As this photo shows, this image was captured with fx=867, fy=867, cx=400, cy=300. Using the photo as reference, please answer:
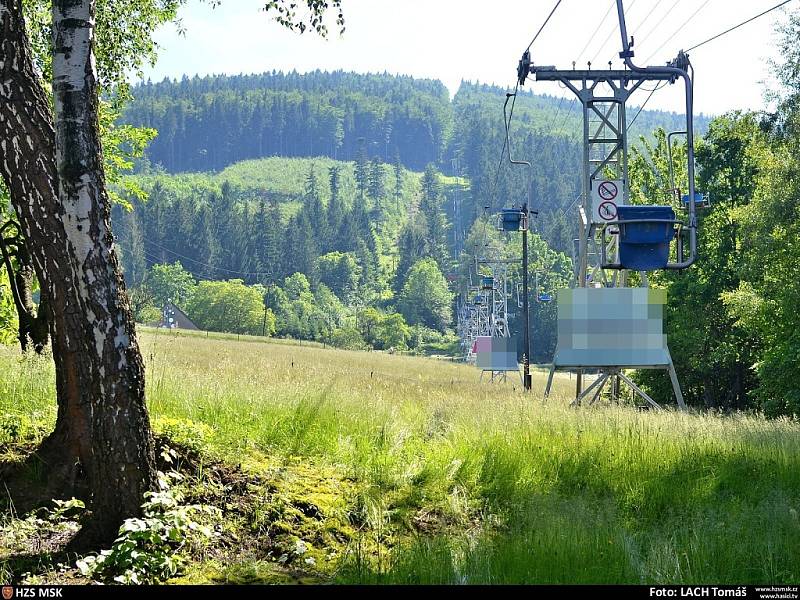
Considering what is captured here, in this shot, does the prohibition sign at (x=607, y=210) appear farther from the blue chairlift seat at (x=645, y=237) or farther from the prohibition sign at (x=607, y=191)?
the blue chairlift seat at (x=645, y=237)

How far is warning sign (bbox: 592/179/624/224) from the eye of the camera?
715 inches

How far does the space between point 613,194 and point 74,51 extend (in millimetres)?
14185

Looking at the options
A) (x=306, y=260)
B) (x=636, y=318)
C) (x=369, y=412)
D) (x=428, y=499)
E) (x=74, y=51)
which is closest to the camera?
(x=74, y=51)

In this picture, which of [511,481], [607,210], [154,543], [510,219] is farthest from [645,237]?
[510,219]

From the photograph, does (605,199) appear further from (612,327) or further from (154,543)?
(154,543)

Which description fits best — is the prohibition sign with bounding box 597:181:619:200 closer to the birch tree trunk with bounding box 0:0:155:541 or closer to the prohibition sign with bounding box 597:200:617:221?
the prohibition sign with bounding box 597:200:617:221

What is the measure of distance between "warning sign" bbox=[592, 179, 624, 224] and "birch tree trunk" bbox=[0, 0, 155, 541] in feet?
44.7

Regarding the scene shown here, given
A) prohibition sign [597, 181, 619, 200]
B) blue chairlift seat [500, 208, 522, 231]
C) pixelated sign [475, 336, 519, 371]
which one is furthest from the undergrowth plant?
pixelated sign [475, 336, 519, 371]

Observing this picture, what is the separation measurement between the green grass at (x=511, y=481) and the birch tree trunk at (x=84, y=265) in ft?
3.51

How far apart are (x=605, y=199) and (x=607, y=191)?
20 cm

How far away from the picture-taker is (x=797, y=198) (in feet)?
91.2

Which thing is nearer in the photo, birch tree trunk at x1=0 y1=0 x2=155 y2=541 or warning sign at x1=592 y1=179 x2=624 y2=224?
birch tree trunk at x1=0 y1=0 x2=155 y2=541
